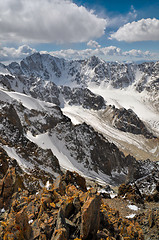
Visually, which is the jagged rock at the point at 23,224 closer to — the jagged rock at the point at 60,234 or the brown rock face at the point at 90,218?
the jagged rock at the point at 60,234

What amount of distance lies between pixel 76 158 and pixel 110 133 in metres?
107

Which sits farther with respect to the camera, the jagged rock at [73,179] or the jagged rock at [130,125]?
the jagged rock at [130,125]

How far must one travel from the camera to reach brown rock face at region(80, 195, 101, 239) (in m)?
9.55

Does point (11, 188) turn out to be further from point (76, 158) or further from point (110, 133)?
point (110, 133)

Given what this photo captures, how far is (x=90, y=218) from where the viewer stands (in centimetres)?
993

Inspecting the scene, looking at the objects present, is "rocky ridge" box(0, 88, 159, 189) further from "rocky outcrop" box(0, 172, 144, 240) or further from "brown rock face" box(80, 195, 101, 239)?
"brown rock face" box(80, 195, 101, 239)

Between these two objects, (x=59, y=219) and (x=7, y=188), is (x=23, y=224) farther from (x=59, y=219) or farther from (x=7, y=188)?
(x=7, y=188)

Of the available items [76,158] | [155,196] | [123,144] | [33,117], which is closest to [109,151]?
[76,158]

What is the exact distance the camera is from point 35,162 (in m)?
42.9

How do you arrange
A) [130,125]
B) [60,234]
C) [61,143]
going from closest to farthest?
[60,234], [61,143], [130,125]

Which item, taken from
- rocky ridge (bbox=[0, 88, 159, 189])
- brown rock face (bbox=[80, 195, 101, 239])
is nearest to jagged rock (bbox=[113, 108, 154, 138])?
rocky ridge (bbox=[0, 88, 159, 189])

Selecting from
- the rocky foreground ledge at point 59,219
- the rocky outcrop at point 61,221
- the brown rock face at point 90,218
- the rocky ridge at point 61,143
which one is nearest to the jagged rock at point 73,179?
the rocky foreground ledge at point 59,219

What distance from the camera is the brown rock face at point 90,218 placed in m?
9.55

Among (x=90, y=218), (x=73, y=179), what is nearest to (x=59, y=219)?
(x=90, y=218)
